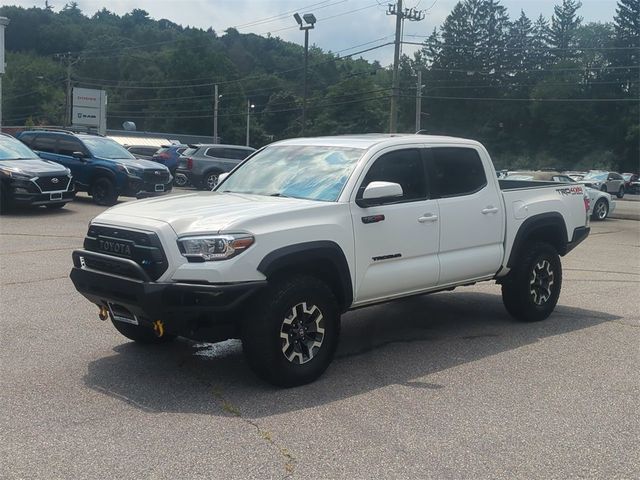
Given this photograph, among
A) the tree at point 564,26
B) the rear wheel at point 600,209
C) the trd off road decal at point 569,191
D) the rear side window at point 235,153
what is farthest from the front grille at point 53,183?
the tree at point 564,26

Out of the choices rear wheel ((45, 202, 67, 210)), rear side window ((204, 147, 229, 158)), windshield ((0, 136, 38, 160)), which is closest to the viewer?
rear wheel ((45, 202, 67, 210))

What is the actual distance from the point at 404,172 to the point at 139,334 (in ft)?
9.12

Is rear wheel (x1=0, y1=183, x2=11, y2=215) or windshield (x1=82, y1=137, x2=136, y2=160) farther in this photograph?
windshield (x1=82, y1=137, x2=136, y2=160)

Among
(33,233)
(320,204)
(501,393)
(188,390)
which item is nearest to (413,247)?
(320,204)

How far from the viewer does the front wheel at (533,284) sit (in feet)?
26.0

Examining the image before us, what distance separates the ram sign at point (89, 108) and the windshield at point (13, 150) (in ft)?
122

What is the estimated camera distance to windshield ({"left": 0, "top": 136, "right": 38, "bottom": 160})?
1750cm

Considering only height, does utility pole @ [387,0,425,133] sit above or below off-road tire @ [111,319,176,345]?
above

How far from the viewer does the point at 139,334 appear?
6.77 meters

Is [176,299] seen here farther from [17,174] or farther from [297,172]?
[17,174]

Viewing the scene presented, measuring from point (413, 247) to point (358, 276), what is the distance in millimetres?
726

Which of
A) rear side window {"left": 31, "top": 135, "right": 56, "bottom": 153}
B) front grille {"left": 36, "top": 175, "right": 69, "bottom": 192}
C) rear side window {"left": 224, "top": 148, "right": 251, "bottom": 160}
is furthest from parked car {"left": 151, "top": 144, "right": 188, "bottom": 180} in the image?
front grille {"left": 36, "top": 175, "right": 69, "bottom": 192}

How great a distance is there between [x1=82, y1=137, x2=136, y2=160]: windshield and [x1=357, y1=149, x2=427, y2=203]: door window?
14.5 m

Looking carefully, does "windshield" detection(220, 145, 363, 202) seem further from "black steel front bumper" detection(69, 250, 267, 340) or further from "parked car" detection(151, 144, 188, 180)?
"parked car" detection(151, 144, 188, 180)
